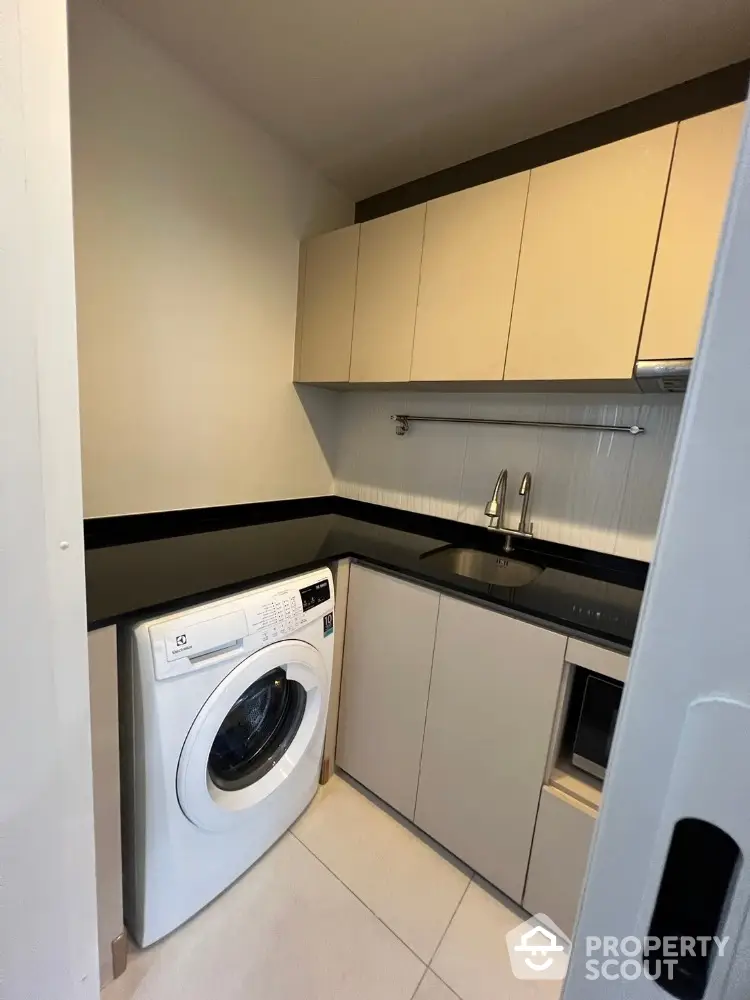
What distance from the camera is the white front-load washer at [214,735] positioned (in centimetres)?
99

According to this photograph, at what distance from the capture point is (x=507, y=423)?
5.65ft

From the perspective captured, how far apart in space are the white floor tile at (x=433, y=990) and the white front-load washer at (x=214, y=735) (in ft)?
1.80

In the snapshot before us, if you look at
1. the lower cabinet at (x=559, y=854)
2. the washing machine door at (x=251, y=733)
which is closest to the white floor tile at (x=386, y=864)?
the lower cabinet at (x=559, y=854)

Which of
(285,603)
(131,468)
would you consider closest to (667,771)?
(285,603)

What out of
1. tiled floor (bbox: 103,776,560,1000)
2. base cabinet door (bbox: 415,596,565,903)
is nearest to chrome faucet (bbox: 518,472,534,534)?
base cabinet door (bbox: 415,596,565,903)

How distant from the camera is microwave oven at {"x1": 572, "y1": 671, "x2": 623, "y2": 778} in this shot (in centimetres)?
112

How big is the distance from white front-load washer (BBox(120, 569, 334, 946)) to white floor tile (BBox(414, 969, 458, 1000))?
550 mm

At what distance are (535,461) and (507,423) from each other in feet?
0.61

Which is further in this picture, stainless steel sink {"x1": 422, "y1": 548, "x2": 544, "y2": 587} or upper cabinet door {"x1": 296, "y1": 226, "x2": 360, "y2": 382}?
upper cabinet door {"x1": 296, "y1": 226, "x2": 360, "y2": 382}

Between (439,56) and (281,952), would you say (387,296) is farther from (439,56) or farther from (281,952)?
(281,952)

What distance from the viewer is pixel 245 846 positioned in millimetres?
1284

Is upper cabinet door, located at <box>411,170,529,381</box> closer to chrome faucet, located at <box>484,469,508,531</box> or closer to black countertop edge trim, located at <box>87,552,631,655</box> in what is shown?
chrome faucet, located at <box>484,469,508,531</box>

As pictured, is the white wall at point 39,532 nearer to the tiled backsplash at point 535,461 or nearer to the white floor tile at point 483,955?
the white floor tile at point 483,955

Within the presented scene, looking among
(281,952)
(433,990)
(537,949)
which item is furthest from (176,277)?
(537,949)
